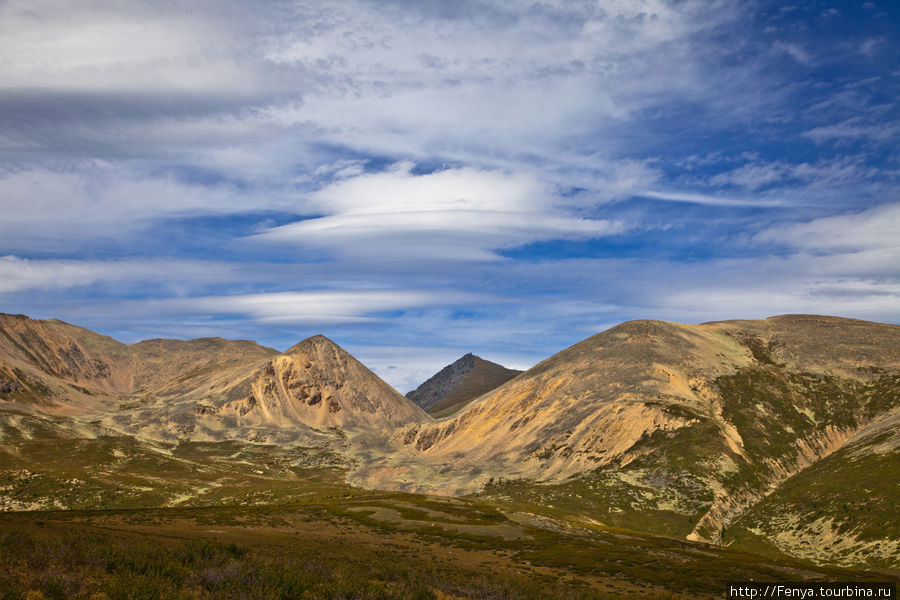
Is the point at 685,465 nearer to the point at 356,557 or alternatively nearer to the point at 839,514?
the point at 839,514

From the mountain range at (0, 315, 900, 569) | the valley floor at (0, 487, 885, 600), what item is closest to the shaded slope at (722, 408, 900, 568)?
the mountain range at (0, 315, 900, 569)

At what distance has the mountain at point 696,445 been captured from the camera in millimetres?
113312

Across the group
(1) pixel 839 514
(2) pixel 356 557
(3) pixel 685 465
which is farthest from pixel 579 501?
(2) pixel 356 557

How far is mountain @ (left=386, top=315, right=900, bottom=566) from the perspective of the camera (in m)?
113

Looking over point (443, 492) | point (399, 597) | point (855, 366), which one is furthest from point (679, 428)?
point (399, 597)

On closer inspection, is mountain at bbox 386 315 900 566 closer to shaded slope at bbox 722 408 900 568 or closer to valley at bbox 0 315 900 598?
shaded slope at bbox 722 408 900 568

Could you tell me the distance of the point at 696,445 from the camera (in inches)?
5600

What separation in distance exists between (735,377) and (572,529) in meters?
127

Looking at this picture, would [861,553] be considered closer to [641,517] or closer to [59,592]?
[641,517]

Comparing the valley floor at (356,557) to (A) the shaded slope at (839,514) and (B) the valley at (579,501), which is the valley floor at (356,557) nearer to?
(B) the valley at (579,501)

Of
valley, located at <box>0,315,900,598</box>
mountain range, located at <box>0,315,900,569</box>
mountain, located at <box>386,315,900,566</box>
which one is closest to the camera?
valley, located at <box>0,315,900,598</box>

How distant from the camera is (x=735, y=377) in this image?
187750 millimetres

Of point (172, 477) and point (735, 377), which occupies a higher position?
point (735, 377)

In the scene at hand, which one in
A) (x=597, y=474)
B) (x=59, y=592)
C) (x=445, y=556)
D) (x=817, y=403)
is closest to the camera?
(x=59, y=592)
